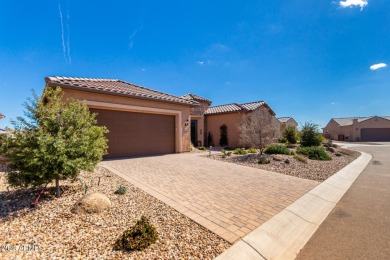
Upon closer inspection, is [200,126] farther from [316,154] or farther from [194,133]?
[316,154]

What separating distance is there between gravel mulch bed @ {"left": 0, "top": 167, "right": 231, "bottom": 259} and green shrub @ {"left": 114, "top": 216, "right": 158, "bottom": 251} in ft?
0.25


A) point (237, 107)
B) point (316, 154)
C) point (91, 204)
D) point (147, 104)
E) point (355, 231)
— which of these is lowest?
point (355, 231)

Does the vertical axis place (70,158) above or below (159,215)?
above

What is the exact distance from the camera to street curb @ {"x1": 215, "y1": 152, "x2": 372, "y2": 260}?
8.77 feet

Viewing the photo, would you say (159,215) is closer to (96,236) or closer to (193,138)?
(96,236)

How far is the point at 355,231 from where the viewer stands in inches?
131

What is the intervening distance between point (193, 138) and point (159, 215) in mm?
14731

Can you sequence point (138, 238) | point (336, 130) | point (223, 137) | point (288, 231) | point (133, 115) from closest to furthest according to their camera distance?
1. point (138, 238)
2. point (288, 231)
3. point (133, 115)
4. point (223, 137)
5. point (336, 130)

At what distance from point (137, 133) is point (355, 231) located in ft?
32.7

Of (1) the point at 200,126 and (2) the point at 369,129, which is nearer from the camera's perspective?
(1) the point at 200,126

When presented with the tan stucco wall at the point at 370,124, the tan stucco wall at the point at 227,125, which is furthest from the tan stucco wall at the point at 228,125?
the tan stucco wall at the point at 370,124

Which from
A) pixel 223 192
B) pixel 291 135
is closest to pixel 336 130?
pixel 291 135

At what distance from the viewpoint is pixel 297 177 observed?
6.93 m

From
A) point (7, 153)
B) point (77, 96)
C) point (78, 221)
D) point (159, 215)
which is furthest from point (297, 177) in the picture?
point (77, 96)
